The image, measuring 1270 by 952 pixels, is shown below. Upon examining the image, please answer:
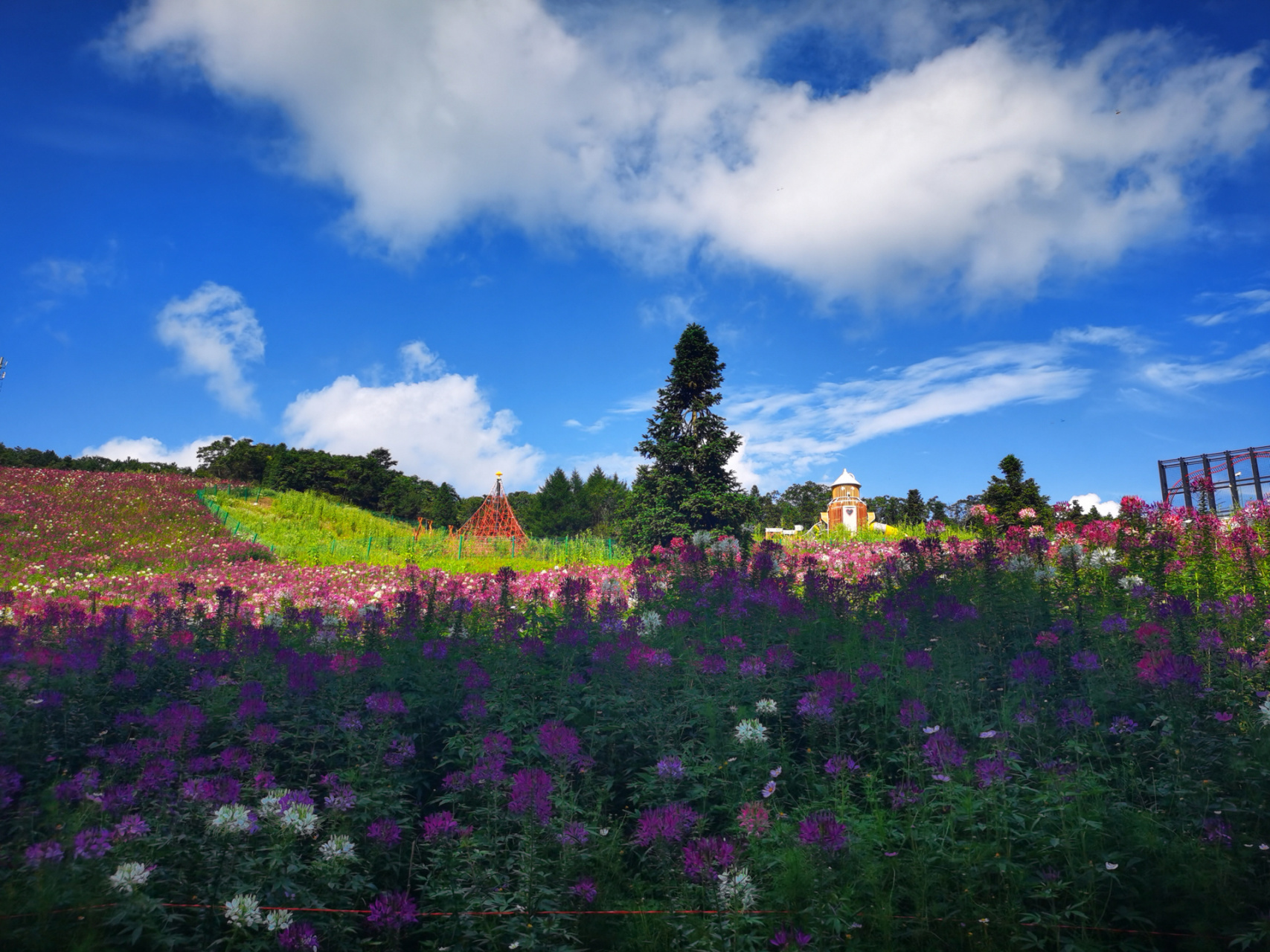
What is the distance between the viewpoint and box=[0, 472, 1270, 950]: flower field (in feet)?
8.66

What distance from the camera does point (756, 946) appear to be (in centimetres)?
257

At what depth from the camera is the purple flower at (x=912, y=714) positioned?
3367 millimetres

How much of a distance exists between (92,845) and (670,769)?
2.33 m

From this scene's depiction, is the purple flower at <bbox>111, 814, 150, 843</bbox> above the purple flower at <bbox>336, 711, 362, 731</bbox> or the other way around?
the other way around

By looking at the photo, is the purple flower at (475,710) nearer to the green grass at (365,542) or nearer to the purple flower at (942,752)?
the purple flower at (942,752)

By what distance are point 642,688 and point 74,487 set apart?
32.3m

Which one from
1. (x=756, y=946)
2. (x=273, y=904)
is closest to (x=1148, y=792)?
(x=756, y=946)

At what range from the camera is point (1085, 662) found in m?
4.29

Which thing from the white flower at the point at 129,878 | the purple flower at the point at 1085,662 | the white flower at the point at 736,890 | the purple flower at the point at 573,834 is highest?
the purple flower at the point at 1085,662

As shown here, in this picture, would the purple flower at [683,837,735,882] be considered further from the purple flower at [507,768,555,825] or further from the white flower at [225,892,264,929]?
the white flower at [225,892,264,929]

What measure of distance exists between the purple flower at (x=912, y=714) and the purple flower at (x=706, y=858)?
130cm

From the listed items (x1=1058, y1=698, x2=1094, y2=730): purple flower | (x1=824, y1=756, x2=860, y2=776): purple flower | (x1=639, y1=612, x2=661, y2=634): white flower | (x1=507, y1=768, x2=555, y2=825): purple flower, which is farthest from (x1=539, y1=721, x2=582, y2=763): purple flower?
(x1=639, y1=612, x2=661, y2=634): white flower

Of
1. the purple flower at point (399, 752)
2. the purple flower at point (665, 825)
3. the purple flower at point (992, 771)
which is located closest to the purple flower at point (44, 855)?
the purple flower at point (399, 752)

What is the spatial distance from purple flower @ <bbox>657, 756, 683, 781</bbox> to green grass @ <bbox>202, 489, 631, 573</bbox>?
1127 cm
